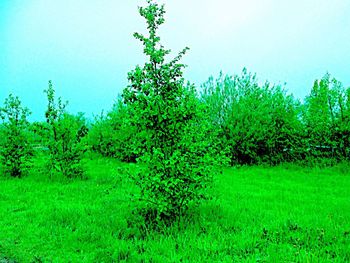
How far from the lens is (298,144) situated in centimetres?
2253

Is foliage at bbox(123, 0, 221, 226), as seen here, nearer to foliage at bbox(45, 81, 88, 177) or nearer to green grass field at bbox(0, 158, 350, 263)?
green grass field at bbox(0, 158, 350, 263)

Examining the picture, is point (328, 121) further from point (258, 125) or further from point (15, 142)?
point (15, 142)

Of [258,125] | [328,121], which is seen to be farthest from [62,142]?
[328,121]

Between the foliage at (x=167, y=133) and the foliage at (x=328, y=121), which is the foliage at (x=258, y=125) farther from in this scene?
the foliage at (x=167, y=133)

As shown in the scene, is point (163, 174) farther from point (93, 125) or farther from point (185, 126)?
point (93, 125)

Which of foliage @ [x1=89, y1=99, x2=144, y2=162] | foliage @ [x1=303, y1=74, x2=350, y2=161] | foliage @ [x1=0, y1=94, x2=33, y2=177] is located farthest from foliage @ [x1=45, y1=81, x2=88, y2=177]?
foliage @ [x1=303, y1=74, x2=350, y2=161]

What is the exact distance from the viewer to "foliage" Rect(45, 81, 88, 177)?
15.5 meters

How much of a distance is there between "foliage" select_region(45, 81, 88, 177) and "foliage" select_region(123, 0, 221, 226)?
24.7 ft

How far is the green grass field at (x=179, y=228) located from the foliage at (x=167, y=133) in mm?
630

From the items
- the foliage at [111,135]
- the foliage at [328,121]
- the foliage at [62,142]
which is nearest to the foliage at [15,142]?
the foliage at [62,142]

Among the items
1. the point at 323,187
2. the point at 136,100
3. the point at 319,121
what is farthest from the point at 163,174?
the point at 319,121

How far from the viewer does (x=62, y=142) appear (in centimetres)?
1577

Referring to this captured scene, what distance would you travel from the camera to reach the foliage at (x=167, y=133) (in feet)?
26.9

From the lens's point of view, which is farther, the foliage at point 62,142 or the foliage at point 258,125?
the foliage at point 258,125
